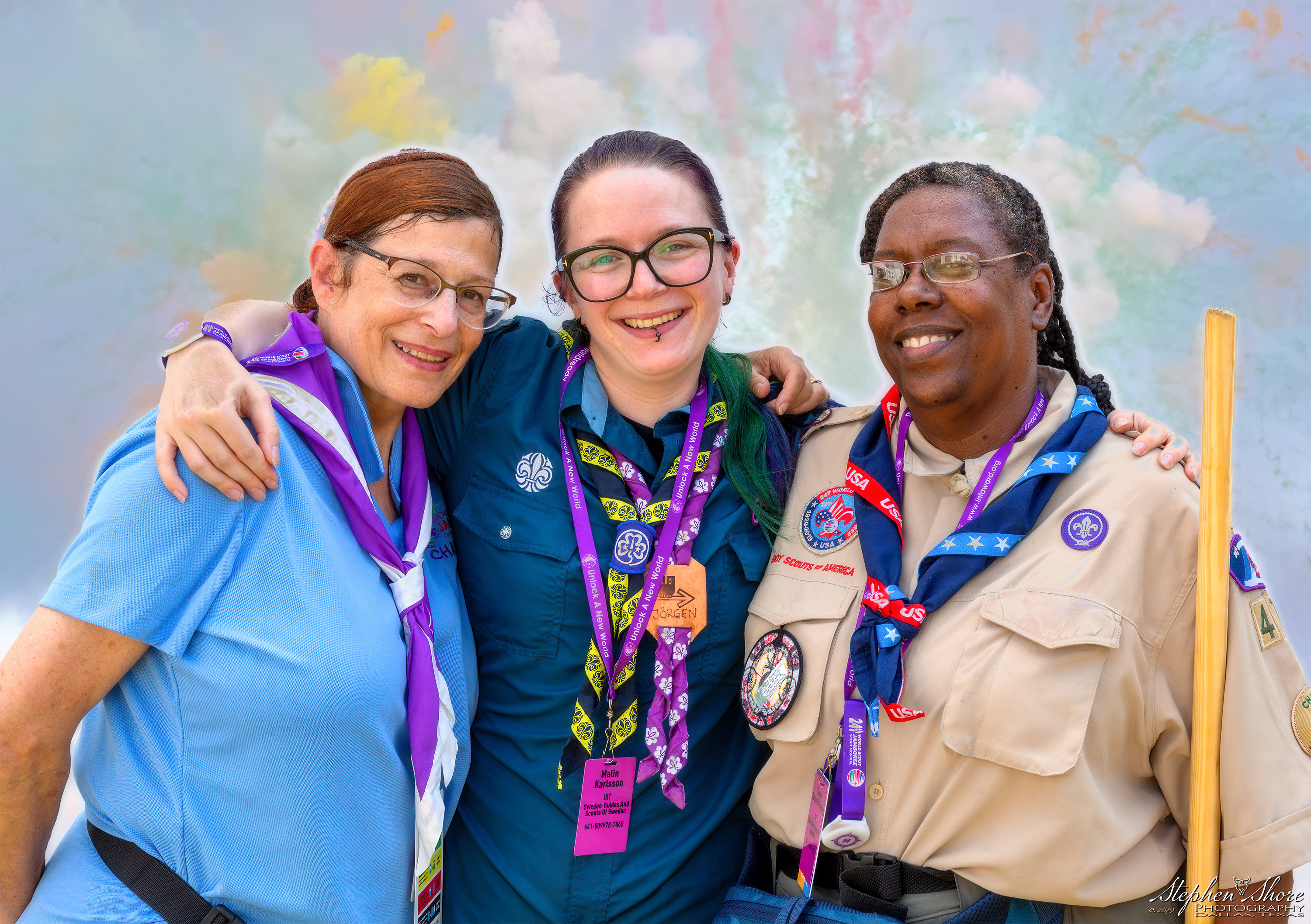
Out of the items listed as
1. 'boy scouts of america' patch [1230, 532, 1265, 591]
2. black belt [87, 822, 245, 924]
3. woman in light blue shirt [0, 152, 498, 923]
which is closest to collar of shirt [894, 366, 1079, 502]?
'boy scouts of america' patch [1230, 532, 1265, 591]

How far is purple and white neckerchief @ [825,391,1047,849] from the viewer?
2.14 metres

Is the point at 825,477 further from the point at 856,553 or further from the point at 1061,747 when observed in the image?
the point at 1061,747

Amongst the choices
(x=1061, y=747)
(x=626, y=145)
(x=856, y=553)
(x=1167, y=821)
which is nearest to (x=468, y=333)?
(x=626, y=145)

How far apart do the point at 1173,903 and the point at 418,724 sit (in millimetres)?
1729

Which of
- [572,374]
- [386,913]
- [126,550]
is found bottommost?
[386,913]

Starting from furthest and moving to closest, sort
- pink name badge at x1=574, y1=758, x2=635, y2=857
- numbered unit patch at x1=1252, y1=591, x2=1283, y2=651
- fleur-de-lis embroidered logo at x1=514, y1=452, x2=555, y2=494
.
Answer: fleur-de-lis embroidered logo at x1=514, y1=452, x2=555, y2=494
pink name badge at x1=574, y1=758, x2=635, y2=857
numbered unit patch at x1=1252, y1=591, x2=1283, y2=651

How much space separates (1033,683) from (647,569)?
96 cm

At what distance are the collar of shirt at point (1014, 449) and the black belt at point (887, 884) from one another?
87 centimetres

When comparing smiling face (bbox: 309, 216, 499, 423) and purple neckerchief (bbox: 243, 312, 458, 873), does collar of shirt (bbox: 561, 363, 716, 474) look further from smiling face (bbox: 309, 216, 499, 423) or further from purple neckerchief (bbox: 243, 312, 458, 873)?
purple neckerchief (bbox: 243, 312, 458, 873)

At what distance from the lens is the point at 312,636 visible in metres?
1.84

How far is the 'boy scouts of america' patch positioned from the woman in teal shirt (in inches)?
41.9

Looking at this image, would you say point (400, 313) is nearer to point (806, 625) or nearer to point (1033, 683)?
point (806, 625)

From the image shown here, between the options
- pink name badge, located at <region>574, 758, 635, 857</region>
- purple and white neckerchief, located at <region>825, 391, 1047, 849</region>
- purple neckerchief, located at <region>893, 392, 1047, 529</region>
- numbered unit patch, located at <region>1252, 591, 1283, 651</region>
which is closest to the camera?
numbered unit patch, located at <region>1252, 591, 1283, 651</region>

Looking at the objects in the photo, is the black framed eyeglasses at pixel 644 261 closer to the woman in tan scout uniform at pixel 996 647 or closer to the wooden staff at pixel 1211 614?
the woman in tan scout uniform at pixel 996 647
